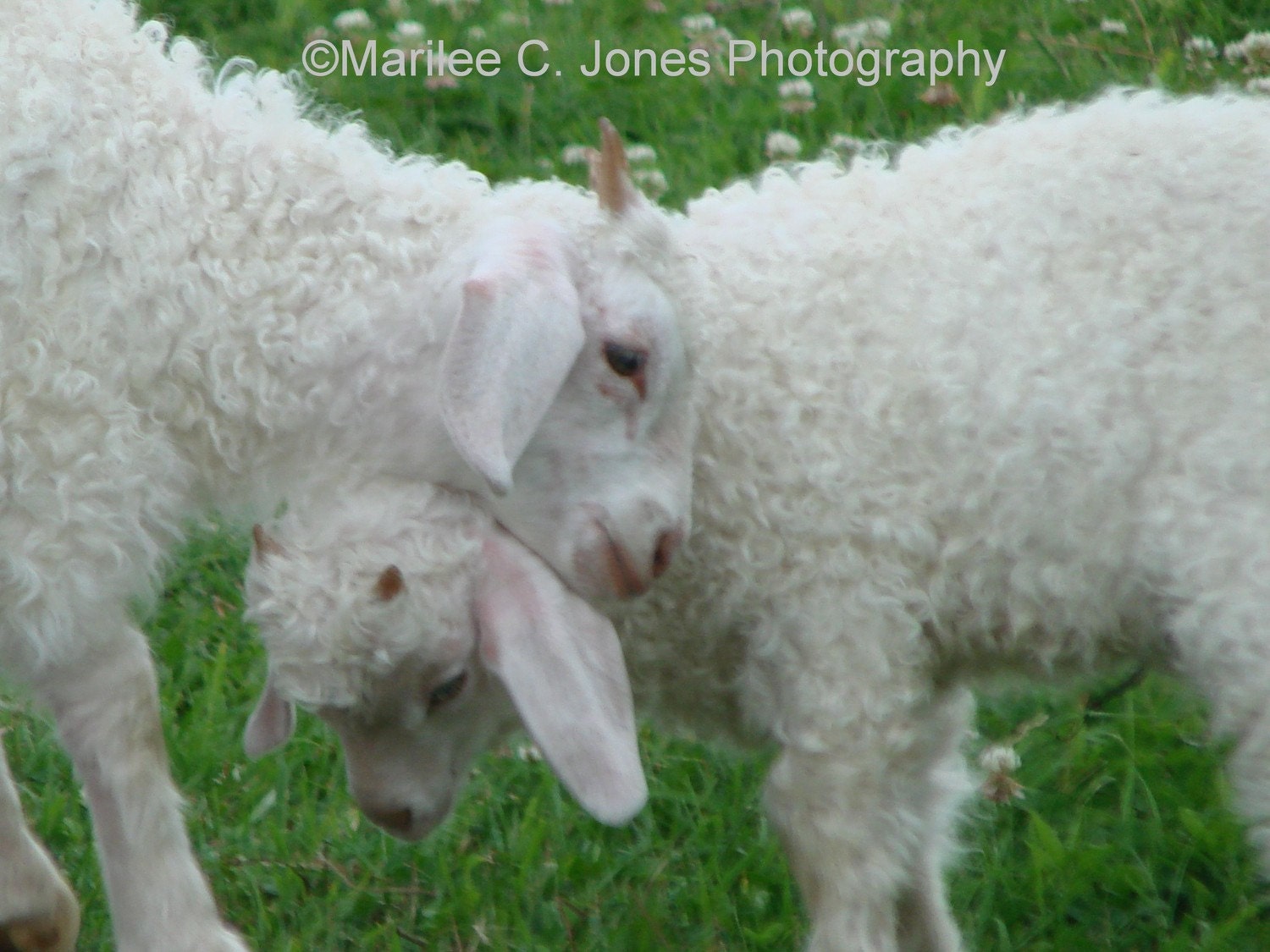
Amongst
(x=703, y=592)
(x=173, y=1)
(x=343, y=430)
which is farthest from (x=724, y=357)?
(x=173, y=1)

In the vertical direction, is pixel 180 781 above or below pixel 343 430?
below

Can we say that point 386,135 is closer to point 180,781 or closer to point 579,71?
point 579,71

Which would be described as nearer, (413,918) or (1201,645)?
(1201,645)

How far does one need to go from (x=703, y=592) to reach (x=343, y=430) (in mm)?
546

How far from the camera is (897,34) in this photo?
5535 millimetres

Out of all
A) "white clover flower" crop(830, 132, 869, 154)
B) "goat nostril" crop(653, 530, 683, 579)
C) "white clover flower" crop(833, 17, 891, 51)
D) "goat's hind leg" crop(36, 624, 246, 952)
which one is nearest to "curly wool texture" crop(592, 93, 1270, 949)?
"goat nostril" crop(653, 530, 683, 579)

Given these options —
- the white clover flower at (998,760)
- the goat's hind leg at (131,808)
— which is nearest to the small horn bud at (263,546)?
the goat's hind leg at (131,808)

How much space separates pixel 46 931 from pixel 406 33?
9.24 feet

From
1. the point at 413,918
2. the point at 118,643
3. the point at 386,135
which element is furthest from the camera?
the point at 386,135

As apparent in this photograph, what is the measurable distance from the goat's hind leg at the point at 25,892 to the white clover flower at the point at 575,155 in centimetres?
234

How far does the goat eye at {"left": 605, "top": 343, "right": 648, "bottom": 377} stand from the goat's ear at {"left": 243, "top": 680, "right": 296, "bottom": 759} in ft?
2.23

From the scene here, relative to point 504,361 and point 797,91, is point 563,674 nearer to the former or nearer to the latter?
point 504,361

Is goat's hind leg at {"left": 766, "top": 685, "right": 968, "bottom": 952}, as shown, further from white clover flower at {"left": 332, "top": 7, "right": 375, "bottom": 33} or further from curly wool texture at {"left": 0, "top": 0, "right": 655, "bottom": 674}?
white clover flower at {"left": 332, "top": 7, "right": 375, "bottom": 33}

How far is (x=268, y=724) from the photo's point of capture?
3043mm
